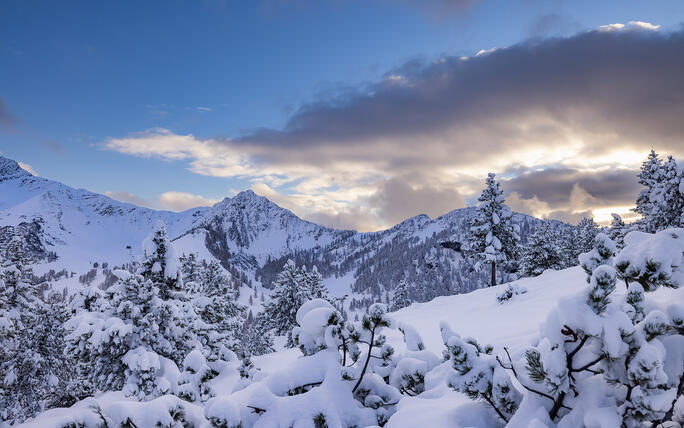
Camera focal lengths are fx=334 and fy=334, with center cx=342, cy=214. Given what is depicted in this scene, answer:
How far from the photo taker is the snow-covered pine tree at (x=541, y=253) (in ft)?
118

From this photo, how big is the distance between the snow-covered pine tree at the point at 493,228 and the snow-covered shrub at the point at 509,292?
16101mm

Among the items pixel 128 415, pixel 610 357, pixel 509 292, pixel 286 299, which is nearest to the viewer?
pixel 610 357

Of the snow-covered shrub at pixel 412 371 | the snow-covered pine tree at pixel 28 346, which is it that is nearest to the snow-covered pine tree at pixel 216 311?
the snow-covered pine tree at pixel 28 346

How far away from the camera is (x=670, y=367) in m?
→ 2.12

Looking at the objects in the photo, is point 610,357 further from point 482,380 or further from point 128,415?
point 128,415

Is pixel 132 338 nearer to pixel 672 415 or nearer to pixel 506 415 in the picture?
pixel 506 415

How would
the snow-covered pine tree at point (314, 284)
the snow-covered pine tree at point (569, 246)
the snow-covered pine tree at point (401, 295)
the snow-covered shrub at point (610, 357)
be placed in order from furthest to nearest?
1. the snow-covered pine tree at point (401, 295)
2. the snow-covered pine tree at point (569, 246)
3. the snow-covered pine tree at point (314, 284)
4. the snow-covered shrub at point (610, 357)

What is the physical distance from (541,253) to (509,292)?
1038 inches

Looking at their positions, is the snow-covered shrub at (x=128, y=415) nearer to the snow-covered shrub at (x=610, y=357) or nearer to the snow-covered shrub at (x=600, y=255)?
the snow-covered shrub at (x=610, y=357)

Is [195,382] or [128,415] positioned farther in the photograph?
[195,382]

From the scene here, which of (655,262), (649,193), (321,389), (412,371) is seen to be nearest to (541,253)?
(649,193)

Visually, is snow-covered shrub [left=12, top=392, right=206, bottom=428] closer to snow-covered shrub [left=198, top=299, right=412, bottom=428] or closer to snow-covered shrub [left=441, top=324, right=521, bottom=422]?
snow-covered shrub [left=198, top=299, right=412, bottom=428]

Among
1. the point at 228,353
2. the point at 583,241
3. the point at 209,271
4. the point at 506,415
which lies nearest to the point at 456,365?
the point at 506,415

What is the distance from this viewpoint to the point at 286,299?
30.1 m
